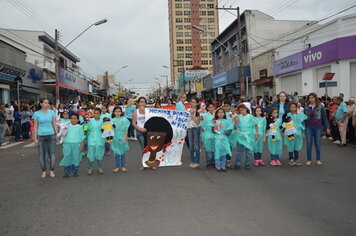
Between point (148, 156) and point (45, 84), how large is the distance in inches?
985

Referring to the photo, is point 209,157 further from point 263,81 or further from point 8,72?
point 263,81

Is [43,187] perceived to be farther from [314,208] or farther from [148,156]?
[314,208]

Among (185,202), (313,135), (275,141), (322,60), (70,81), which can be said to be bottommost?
(185,202)

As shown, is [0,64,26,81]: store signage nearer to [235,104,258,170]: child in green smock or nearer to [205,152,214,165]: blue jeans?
[205,152,214,165]: blue jeans

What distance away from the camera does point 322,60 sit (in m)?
18.2

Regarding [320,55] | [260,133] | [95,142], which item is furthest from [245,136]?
[320,55]

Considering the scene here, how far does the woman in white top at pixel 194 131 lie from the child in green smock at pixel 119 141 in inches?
63.5

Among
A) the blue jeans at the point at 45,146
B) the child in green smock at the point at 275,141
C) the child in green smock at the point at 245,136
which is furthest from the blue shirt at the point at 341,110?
the blue jeans at the point at 45,146

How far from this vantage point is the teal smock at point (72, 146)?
266 inches

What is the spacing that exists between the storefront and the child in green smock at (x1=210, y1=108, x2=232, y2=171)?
929cm

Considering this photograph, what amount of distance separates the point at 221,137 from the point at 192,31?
407 ft

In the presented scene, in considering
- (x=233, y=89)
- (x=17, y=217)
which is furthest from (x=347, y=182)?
(x=233, y=89)

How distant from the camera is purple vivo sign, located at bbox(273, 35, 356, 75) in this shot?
16.4 m

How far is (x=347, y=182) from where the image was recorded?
18.9 ft
